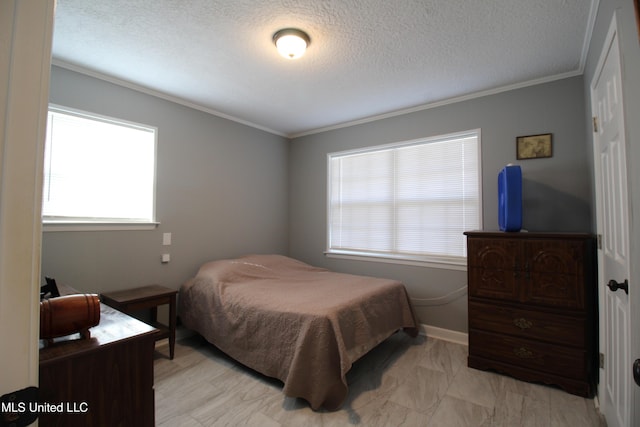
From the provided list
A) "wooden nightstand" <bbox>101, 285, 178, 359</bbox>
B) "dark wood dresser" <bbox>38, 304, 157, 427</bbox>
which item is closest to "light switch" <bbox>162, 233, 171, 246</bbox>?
"wooden nightstand" <bbox>101, 285, 178, 359</bbox>

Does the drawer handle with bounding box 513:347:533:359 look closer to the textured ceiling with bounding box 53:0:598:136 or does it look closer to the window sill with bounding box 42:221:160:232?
the textured ceiling with bounding box 53:0:598:136

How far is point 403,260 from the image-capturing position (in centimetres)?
339

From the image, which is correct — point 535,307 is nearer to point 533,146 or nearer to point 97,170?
point 533,146

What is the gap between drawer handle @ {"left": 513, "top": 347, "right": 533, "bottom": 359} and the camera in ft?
7.41

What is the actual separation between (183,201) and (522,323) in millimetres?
3326

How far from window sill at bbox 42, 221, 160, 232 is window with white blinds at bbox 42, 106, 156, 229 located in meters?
0.02

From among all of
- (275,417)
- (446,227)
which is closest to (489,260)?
(446,227)

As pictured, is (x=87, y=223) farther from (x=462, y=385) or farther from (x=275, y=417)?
(x=462, y=385)

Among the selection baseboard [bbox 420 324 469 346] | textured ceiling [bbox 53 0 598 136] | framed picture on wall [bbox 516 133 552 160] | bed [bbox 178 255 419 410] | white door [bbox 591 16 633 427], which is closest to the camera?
white door [bbox 591 16 633 427]

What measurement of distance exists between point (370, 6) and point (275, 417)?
8.64 ft

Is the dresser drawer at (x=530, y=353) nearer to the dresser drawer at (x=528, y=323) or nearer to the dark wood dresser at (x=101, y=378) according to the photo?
the dresser drawer at (x=528, y=323)

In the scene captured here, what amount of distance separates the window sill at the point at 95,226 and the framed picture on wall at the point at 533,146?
357 cm

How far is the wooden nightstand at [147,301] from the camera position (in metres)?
2.34

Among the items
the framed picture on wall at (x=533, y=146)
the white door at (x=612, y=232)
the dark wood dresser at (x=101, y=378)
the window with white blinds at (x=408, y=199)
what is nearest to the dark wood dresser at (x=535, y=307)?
the white door at (x=612, y=232)
